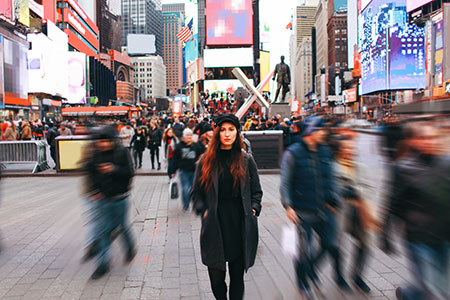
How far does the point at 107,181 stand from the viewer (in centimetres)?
479

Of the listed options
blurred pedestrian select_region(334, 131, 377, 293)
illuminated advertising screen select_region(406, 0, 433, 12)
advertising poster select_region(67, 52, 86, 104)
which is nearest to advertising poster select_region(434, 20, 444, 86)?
illuminated advertising screen select_region(406, 0, 433, 12)

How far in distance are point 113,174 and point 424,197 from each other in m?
3.19

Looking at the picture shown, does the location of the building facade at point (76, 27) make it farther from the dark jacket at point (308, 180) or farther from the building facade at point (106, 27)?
the dark jacket at point (308, 180)

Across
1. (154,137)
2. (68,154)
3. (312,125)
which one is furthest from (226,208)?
(68,154)

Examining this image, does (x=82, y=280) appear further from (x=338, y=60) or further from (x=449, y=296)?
(x=338, y=60)

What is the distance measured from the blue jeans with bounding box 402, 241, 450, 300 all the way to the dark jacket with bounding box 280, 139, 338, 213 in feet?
3.09

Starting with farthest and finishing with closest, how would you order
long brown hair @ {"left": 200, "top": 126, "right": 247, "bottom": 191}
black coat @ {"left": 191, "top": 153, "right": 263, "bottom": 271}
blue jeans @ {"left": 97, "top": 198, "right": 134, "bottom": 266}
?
blue jeans @ {"left": 97, "top": 198, "right": 134, "bottom": 266} < long brown hair @ {"left": 200, "top": 126, "right": 247, "bottom": 191} < black coat @ {"left": 191, "top": 153, "right": 263, "bottom": 271}

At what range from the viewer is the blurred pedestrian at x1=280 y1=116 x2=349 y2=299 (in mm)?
3975

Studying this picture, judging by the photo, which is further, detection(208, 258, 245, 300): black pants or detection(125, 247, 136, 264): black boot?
detection(125, 247, 136, 264): black boot

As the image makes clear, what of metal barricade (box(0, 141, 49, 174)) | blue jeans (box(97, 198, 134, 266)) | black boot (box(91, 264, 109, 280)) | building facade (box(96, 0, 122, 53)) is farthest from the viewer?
building facade (box(96, 0, 122, 53))

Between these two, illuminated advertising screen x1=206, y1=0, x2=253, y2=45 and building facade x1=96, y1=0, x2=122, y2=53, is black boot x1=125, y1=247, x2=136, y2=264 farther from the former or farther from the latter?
building facade x1=96, y1=0, x2=122, y2=53

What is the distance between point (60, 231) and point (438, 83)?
51893mm

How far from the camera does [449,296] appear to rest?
118 inches

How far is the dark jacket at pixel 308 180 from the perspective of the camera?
397cm
